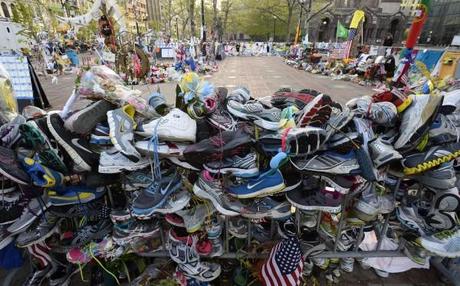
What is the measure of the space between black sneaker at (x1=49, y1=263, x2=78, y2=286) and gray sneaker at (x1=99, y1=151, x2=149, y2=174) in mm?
1223

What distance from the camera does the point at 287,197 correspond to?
1.62 metres

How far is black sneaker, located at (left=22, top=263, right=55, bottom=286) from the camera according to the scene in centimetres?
196

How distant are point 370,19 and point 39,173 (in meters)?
46.7

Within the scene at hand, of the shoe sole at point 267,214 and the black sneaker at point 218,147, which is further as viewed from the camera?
the shoe sole at point 267,214

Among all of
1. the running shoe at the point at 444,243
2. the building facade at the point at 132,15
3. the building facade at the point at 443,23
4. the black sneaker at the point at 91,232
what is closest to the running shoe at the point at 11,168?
the black sneaker at the point at 91,232

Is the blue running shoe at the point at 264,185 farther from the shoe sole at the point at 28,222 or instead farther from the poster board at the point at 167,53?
the poster board at the point at 167,53

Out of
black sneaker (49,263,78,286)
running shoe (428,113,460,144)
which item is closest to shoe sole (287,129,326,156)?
running shoe (428,113,460,144)

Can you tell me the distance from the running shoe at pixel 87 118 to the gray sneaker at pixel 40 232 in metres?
0.80

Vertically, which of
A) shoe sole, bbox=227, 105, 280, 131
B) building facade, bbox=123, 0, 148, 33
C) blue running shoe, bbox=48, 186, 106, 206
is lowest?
blue running shoe, bbox=48, 186, 106, 206

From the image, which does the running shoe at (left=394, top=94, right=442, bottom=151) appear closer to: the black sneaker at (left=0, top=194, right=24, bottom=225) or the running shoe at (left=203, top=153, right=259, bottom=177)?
the running shoe at (left=203, top=153, right=259, bottom=177)

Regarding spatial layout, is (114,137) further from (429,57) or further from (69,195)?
(429,57)

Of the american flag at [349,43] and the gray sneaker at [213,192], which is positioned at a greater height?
the american flag at [349,43]

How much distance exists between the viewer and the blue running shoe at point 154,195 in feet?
4.91

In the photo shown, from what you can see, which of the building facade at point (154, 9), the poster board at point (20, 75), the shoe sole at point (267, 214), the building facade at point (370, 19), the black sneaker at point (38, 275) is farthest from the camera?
the building facade at point (154, 9)
